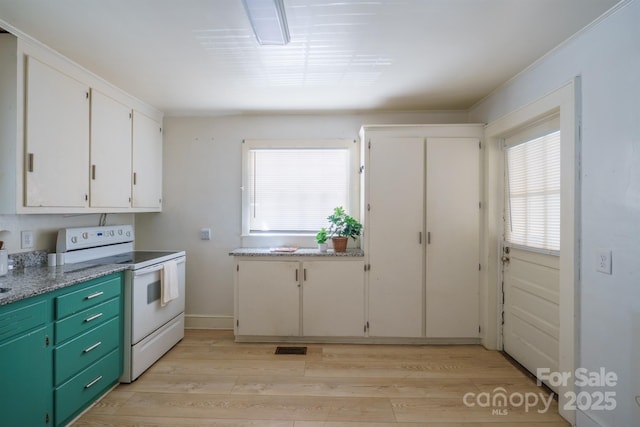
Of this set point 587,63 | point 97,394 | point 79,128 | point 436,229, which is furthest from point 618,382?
point 79,128

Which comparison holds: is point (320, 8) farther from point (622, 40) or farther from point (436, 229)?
point (436, 229)

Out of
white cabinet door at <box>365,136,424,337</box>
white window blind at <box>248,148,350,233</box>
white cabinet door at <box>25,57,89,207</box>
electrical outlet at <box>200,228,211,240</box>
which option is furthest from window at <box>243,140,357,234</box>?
white cabinet door at <box>25,57,89,207</box>

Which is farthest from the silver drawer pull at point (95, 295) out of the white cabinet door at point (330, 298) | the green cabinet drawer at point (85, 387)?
the white cabinet door at point (330, 298)

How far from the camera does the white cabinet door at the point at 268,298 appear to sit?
115 inches

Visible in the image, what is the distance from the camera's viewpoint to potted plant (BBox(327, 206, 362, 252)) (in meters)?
3.00

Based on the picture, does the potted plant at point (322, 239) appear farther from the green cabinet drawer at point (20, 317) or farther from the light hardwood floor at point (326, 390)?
the green cabinet drawer at point (20, 317)

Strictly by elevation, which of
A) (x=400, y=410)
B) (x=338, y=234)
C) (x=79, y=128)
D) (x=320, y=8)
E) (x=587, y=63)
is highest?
(x=320, y=8)

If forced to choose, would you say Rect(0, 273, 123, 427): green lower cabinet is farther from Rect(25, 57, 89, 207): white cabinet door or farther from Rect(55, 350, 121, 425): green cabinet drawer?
Rect(25, 57, 89, 207): white cabinet door

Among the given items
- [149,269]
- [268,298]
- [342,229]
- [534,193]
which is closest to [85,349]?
[149,269]

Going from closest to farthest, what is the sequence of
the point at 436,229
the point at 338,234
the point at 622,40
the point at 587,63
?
the point at 622,40 → the point at 587,63 → the point at 436,229 → the point at 338,234

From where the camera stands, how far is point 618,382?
5.19 ft

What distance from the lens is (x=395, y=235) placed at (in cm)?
286

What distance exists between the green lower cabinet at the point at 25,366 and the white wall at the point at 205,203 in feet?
5.67

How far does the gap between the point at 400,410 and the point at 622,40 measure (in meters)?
2.57
